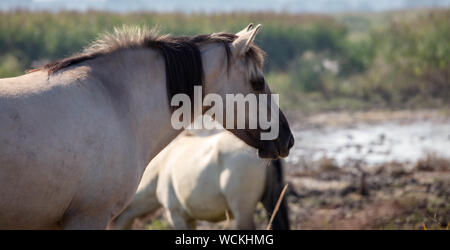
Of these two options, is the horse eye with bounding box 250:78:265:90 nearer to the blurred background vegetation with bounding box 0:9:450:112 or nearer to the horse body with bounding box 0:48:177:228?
the horse body with bounding box 0:48:177:228

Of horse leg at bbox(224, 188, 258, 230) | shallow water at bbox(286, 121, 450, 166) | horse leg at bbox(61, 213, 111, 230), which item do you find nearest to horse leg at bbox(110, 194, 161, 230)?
horse leg at bbox(224, 188, 258, 230)

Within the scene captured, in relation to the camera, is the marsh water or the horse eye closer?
the horse eye

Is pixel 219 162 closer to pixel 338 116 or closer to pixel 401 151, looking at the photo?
pixel 401 151

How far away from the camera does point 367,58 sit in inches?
648

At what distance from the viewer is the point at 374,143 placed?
1017 cm

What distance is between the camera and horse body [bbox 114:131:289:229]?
5.41 m

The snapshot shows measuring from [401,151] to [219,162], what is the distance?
17.1 ft

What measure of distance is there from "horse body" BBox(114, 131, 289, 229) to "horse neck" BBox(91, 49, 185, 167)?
7.62 ft

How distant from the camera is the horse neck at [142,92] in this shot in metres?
→ 2.89

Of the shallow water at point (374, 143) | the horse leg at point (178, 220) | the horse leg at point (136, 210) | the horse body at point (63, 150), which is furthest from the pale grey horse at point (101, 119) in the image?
the shallow water at point (374, 143)
